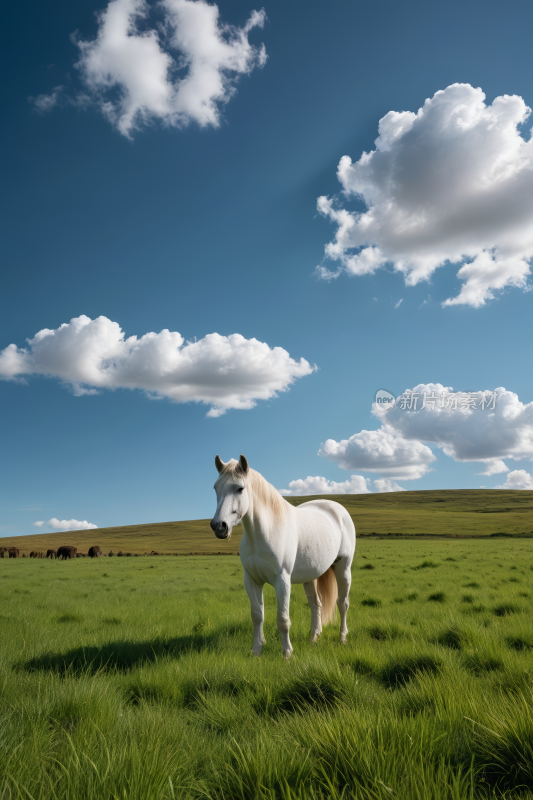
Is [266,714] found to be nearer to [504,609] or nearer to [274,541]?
[274,541]

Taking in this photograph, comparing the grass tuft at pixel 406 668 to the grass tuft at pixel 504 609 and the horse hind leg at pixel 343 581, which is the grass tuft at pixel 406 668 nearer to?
the horse hind leg at pixel 343 581

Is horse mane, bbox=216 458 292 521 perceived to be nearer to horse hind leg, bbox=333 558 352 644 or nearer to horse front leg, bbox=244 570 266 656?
horse front leg, bbox=244 570 266 656

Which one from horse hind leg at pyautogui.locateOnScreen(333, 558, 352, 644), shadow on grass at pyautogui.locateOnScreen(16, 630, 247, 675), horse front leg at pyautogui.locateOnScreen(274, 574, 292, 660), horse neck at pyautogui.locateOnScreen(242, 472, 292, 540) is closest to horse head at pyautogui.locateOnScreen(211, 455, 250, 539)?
horse neck at pyautogui.locateOnScreen(242, 472, 292, 540)

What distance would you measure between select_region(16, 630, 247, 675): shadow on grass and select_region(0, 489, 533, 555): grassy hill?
52100mm

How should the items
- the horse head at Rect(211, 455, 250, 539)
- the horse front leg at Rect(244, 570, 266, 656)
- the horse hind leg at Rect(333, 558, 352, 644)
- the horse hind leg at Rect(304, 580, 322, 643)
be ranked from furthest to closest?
the horse hind leg at Rect(333, 558, 352, 644)
the horse hind leg at Rect(304, 580, 322, 643)
the horse front leg at Rect(244, 570, 266, 656)
the horse head at Rect(211, 455, 250, 539)

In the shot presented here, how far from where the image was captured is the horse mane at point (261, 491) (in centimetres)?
543

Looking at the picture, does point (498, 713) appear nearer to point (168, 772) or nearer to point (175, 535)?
point (168, 772)

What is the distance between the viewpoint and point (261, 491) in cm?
589

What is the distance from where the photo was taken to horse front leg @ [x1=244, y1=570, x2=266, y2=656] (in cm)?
559

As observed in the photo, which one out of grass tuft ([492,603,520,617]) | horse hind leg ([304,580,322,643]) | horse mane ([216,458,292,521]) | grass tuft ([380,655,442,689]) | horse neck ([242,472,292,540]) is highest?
horse mane ([216,458,292,521])

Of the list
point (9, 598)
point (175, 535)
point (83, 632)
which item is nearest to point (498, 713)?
point (83, 632)

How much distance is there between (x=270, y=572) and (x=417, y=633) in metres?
2.70

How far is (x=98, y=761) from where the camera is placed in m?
2.30

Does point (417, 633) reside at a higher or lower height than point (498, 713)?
lower
